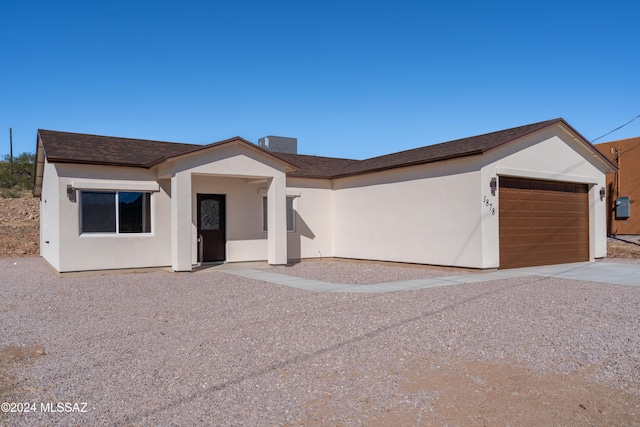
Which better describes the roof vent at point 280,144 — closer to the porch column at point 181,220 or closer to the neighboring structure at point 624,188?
the porch column at point 181,220

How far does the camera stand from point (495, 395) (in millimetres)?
4273

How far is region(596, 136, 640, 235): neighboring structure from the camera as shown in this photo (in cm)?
2361

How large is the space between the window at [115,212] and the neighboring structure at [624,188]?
71.5 feet

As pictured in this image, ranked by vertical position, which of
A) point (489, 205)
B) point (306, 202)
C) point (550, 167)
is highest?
point (550, 167)

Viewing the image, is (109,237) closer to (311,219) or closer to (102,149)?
(102,149)

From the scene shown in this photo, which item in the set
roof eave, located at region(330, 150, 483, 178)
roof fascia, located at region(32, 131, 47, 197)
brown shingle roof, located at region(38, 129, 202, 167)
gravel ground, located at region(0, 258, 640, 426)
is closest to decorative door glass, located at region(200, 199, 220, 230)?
brown shingle roof, located at region(38, 129, 202, 167)

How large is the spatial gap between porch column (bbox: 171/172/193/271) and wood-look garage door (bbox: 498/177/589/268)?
27.8 ft

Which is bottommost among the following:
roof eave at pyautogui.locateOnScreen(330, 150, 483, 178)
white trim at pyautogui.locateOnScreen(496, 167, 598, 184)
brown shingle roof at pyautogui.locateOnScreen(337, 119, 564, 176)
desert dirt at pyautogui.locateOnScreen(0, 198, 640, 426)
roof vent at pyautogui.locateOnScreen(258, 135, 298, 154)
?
desert dirt at pyautogui.locateOnScreen(0, 198, 640, 426)

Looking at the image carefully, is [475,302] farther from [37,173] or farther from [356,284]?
[37,173]

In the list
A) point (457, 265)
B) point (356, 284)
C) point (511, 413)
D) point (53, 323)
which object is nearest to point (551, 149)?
point (457, 265)

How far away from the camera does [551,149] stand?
14586 mm

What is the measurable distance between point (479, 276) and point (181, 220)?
25.7ft

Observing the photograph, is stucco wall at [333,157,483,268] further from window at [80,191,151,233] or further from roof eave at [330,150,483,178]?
window at [80,191,151,233]

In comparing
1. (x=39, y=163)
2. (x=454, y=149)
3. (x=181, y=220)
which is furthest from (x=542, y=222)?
(x=39, y=163)
